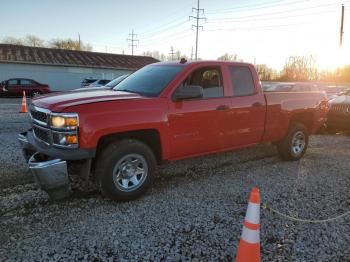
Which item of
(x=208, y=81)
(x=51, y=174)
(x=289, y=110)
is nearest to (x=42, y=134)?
(x=51, y=174)

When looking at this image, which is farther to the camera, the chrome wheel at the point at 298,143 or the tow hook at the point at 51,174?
the chrome wheel at the point at 298,143

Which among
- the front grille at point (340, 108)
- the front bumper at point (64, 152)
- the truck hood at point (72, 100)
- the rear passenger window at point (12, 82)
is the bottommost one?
the front bumper at point (64, 152)

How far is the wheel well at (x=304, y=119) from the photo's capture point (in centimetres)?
694

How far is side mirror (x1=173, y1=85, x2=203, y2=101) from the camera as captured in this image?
15.7 ft

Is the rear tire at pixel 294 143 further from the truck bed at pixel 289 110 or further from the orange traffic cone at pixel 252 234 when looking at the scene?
the orange traffic cone at pixel 252 234

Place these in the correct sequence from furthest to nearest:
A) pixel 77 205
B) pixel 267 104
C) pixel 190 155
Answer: pixel 267 104, pixel 190 155, pixel 77 205

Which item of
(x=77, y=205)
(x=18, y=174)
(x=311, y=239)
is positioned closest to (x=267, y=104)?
(x=311, y=239)

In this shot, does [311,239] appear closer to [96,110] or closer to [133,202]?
[133,202]

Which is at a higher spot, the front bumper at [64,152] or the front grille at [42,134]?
the front grille at [42,134]

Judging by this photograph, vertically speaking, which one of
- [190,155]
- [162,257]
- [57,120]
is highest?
[57,120]

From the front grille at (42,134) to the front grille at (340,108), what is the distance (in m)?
9.34

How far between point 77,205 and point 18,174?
176 cm

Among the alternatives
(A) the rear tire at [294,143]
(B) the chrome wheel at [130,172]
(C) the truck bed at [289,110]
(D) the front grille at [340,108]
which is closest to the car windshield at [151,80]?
(B) the chrome wheel at [130,172]

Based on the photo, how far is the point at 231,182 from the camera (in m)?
5.52
